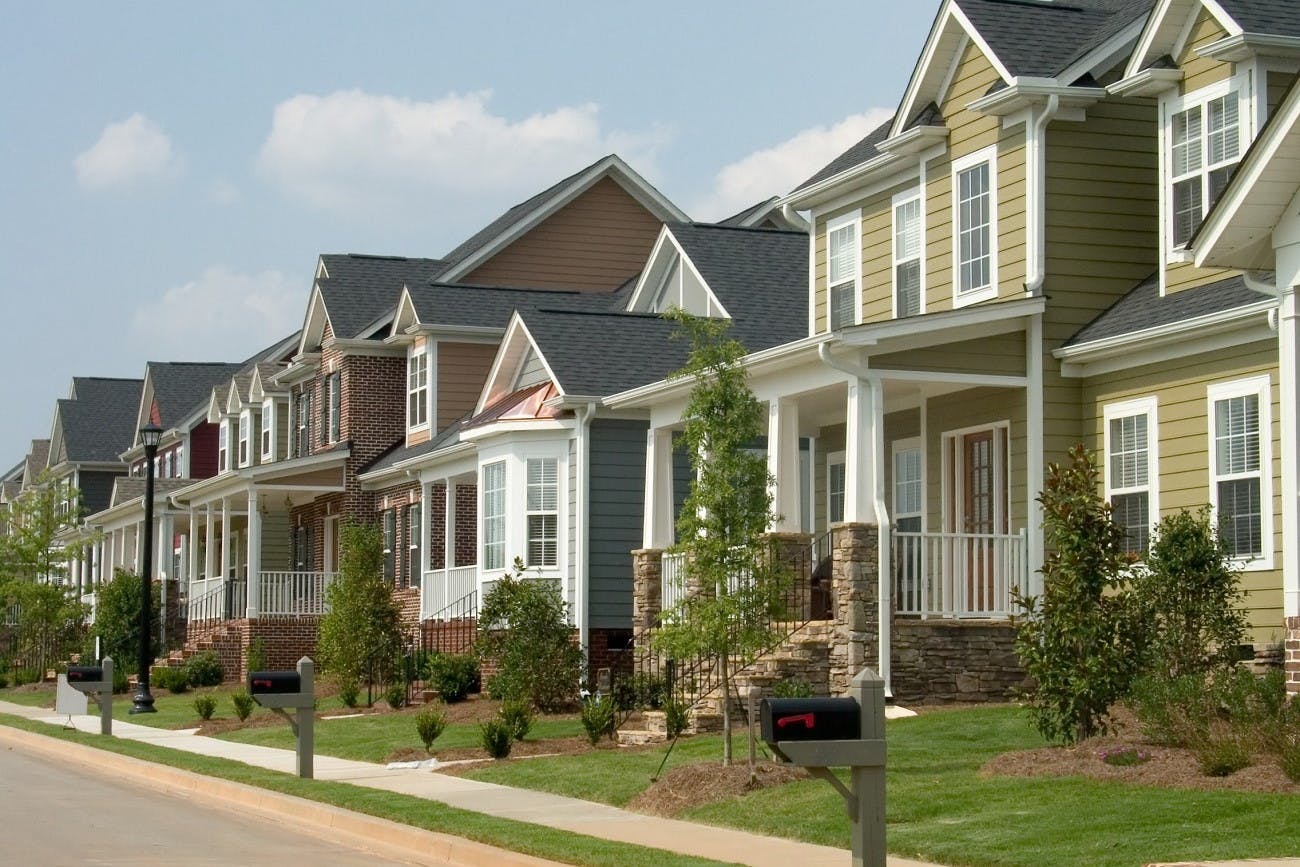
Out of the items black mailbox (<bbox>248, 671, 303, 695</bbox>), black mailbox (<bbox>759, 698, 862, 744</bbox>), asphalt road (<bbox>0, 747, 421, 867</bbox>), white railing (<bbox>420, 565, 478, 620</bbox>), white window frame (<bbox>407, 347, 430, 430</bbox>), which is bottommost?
asphalt road (<bbox>0, 747, 421, 867</bbox>)

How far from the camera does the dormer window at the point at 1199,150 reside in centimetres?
1944

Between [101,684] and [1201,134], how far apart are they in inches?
668

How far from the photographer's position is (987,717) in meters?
18.6

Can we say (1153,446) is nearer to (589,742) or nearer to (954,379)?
(954,379)

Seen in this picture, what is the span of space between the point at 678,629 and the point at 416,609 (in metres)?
20.9

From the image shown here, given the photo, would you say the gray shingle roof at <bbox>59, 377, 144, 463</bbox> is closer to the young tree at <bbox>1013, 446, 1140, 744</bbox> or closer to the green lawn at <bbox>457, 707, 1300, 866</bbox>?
the green lawn at <bbox>457, 707, 1300, 866</bbox>

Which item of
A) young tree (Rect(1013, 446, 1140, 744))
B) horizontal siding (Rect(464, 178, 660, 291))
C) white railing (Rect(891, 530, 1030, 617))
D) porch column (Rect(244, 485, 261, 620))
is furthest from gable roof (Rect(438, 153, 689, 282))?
young tree (Rect(1013, 446, 1140, 744))

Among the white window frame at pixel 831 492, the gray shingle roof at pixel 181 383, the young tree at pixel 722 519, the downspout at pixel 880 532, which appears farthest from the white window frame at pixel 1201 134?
the gray shingle roof at pixel 181 383

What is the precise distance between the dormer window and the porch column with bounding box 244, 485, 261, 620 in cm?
2498

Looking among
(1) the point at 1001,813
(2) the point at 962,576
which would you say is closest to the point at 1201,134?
(2) the point at 962,576

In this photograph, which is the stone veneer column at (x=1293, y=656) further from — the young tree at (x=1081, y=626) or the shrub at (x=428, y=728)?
the shrub at (x=428, y=728)

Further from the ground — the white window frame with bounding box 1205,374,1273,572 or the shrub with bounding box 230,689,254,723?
the white window frame with bounding box 1205,374,1273,572

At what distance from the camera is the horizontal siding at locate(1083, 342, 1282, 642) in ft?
59.6

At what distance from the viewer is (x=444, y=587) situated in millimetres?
33750
